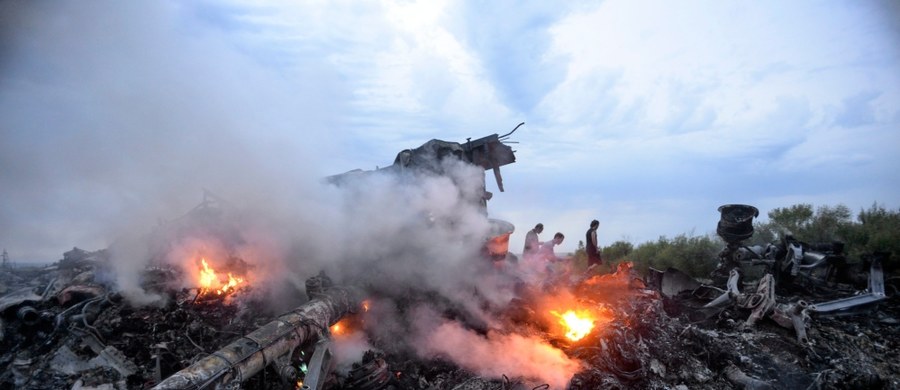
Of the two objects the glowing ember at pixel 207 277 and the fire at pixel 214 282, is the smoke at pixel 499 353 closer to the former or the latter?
the fire at pixel 214 282

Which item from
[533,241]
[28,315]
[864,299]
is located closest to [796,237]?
[864,299]

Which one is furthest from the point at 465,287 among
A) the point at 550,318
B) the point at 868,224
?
the point at 868,224

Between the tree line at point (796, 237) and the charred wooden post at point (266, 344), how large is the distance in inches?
484

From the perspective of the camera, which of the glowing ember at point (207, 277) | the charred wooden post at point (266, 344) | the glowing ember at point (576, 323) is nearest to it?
the charred wooden post at point (266, 344)

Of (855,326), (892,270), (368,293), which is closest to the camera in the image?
(855,326)

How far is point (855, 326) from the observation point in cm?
820

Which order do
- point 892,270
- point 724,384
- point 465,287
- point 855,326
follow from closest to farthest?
point 724,384 < point 855,326 < point 465,287 < point 892,270

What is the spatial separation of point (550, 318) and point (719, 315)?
4022 mm

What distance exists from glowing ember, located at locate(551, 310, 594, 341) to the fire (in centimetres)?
707

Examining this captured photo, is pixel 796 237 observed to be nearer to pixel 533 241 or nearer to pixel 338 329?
pixel 533 241

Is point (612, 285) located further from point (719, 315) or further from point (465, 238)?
point (465, 238)

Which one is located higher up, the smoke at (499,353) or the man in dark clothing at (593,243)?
the man in dark clothing at (593,243)

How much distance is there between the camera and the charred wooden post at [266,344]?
464cm

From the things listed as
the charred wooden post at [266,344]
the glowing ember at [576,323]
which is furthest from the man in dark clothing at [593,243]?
the charred wooden post at [266,344]
